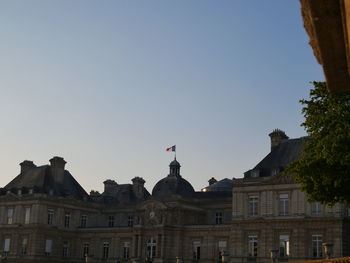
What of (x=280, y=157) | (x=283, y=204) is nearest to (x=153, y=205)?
(x=280, y=157)

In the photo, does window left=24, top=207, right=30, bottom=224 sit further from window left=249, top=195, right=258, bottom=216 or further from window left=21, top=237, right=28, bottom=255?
window left=249, top=195, right=258, bottom=216

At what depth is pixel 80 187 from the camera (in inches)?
2926

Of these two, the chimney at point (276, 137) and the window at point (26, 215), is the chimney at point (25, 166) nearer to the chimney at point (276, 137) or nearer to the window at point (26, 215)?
the window at point (26, 215)

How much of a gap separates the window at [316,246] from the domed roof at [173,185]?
1963 centimetres

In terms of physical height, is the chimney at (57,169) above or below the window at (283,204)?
above

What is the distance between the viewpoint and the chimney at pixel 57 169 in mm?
71188

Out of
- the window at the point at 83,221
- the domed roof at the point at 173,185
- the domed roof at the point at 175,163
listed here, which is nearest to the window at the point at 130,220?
the window at the point at 83,221

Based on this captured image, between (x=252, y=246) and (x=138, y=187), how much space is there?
28.1m

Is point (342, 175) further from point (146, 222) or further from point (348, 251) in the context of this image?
point (146, 222)

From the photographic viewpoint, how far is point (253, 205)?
5297 centimetres

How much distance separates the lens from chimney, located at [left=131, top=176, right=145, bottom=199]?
3046 inches

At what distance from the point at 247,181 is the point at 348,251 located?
1056 centimetres

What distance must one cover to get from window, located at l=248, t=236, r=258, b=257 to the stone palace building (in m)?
0.09

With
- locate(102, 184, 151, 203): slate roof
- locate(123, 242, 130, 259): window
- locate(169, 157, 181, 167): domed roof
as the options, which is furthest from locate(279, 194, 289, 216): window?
locate(102, 184, 151, 203): slate roof
